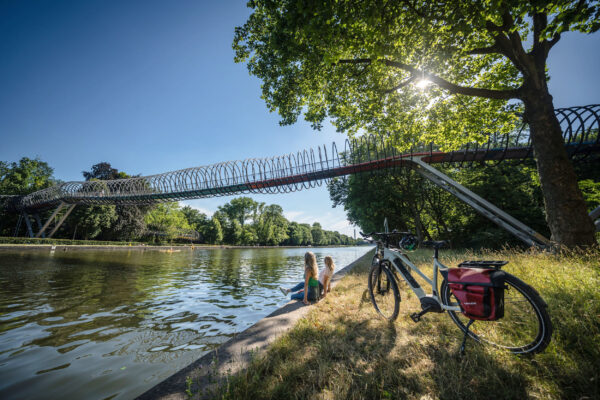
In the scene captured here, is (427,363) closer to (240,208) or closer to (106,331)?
(106,331)

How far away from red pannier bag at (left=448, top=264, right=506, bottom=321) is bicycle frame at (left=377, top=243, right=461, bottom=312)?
0.53 meters

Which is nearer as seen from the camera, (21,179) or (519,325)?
(519,325)

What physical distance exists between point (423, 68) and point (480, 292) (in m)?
7.67

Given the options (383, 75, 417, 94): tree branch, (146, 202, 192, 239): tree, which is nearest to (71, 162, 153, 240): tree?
(146, 202, 192, 239): tree

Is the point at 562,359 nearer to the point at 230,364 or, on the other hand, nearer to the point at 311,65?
the point at 230,364

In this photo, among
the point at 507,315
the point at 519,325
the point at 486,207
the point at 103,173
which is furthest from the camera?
the point at 103,173

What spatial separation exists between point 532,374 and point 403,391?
1192 millimetres

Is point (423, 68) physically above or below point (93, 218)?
above

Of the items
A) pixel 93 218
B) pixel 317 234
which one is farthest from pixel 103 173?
pixel 317 234

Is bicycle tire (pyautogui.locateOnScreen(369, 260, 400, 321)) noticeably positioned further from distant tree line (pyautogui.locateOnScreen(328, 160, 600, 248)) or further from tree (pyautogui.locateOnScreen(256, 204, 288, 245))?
tree (pyautogui.locateOnScreen(256, 204, 288, 245))

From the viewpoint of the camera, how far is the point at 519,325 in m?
2.74

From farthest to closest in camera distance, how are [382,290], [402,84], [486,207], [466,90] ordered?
[486,207] → [402,84] → [466,90] → [382,290]

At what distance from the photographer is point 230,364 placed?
260 cm

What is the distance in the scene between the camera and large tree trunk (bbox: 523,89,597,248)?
5.66 metres
